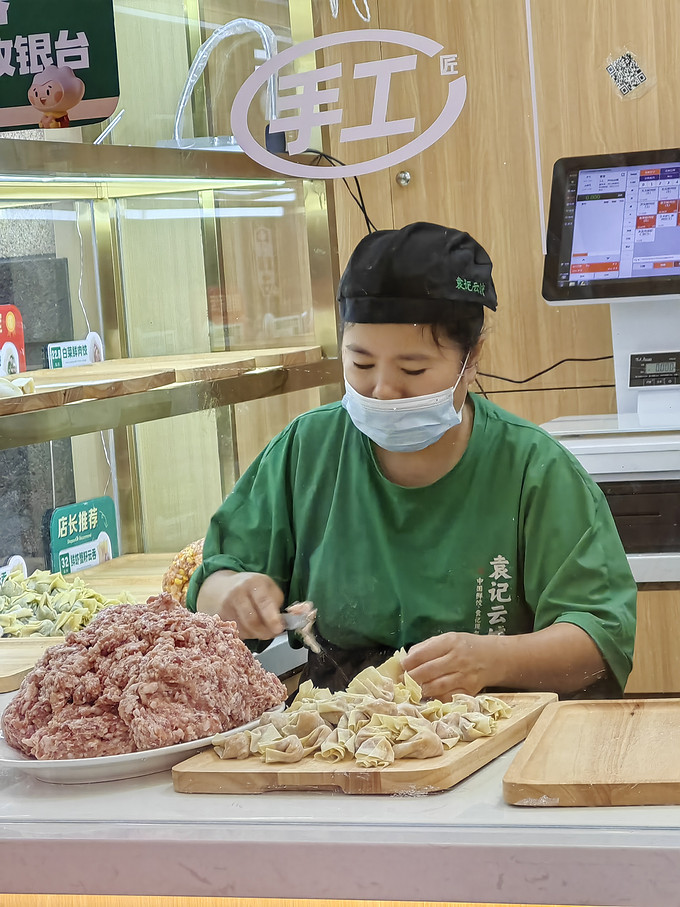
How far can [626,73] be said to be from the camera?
1097mm

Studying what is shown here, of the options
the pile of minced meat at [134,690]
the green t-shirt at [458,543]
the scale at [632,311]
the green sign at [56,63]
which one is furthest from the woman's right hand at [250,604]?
the green sign at [56,63]

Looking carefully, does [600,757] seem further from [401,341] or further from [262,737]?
[401,341]

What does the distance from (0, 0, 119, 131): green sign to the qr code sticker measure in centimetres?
62

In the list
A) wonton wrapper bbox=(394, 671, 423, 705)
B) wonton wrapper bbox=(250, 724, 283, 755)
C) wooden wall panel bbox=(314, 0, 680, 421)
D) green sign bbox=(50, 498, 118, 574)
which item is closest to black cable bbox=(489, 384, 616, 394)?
wooden wall panel bbox=(314, 0, 680, 421)

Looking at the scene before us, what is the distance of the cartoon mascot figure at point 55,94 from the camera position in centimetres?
135

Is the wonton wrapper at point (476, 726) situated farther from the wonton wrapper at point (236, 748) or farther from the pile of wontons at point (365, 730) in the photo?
the wonton wrapper at point (236, 748)

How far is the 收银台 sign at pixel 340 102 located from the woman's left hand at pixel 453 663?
53 cm

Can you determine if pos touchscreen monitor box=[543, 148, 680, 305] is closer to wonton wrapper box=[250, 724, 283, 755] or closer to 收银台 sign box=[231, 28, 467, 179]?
收银台 sign box=[231, 28, 467, 179]

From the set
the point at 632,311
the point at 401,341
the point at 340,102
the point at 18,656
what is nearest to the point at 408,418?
the point at 401,341

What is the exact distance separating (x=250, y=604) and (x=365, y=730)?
13.3 inches

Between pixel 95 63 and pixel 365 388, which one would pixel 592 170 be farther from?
pixel 95 63

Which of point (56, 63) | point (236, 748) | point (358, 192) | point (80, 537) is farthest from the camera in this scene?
point (80, 537)

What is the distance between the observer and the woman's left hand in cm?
117

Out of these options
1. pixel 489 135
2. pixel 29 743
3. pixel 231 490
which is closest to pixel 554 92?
pixel 489 135
